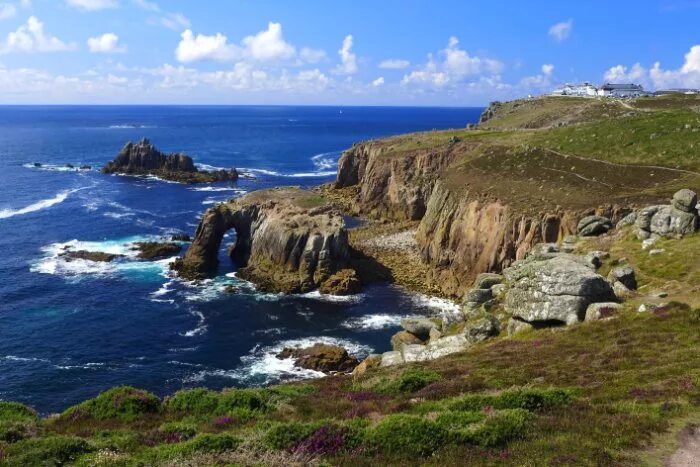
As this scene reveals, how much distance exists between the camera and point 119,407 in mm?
24328

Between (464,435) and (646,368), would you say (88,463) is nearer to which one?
(464,435)

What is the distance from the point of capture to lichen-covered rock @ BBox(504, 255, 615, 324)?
32.9m

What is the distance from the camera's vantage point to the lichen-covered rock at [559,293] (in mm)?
32938

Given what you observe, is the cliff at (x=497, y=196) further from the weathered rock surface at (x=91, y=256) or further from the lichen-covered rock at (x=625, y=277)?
the weathered rock surface at (x=91, y=256)

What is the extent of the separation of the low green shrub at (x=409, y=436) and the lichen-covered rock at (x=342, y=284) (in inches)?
1949

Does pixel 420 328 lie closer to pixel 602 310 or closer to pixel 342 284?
pixel 602 310

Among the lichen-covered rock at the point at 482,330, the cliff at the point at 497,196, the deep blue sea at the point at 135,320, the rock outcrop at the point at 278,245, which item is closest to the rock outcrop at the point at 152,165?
the deep blue sea at the point at 135,320

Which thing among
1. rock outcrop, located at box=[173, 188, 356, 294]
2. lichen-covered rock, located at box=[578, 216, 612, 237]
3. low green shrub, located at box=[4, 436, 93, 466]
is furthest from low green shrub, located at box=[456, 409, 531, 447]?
rock outcrop, located at box=[173, 188, 356, 294]

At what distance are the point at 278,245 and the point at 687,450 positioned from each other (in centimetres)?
5964

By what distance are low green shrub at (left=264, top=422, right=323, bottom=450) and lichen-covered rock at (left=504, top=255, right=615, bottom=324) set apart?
20303mm

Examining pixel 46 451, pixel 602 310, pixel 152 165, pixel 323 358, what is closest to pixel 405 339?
pixel 323 358

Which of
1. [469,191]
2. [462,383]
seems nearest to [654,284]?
[462,383]

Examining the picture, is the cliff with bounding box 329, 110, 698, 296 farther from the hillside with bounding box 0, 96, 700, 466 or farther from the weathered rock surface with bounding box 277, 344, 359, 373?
the weathered rock surface with bounding box 277, 344, 359, 373

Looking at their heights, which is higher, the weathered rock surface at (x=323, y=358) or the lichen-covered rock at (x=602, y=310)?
the lichen-covered rock at (x=602, y=310)
